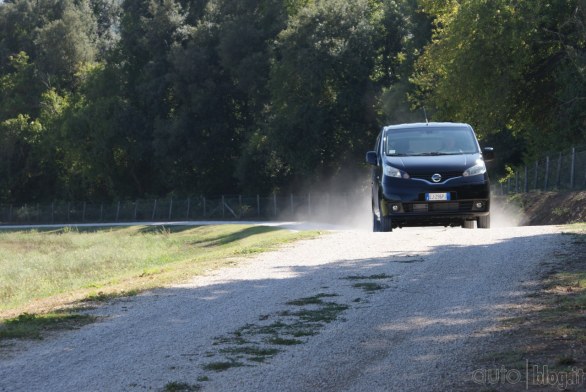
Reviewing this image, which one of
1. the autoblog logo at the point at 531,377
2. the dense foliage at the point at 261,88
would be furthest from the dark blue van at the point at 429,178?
the dense foliage at the point at 261,88

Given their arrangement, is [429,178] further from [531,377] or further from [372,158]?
[531,377]

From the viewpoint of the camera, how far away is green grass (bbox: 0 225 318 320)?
1759cm

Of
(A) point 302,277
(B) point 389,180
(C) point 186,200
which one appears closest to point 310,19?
(C) point 186,200

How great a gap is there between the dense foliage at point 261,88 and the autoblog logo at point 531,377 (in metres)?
31.8

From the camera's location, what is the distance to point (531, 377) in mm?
8867

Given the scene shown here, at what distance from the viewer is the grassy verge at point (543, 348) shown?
8.73 meters

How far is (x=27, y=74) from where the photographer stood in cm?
8856

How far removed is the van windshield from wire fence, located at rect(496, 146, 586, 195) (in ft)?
44.7

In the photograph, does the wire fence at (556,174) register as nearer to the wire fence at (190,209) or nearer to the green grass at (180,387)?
the wire fence at (190,209)

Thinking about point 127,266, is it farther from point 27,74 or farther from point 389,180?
point 27,74

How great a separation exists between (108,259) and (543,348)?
2830cm

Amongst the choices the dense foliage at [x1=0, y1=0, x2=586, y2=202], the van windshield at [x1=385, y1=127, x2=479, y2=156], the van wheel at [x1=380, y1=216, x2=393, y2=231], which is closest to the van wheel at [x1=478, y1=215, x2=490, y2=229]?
the van windshield at [x1=385, y1=127, x2=479, y2=156]

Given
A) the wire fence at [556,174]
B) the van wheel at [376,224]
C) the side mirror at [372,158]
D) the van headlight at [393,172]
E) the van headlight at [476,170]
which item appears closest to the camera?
the van headlight at [393,172]

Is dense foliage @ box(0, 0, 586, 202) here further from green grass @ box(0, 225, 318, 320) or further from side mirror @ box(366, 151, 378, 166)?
side mirror @ box(366, 151, 378, 166)
